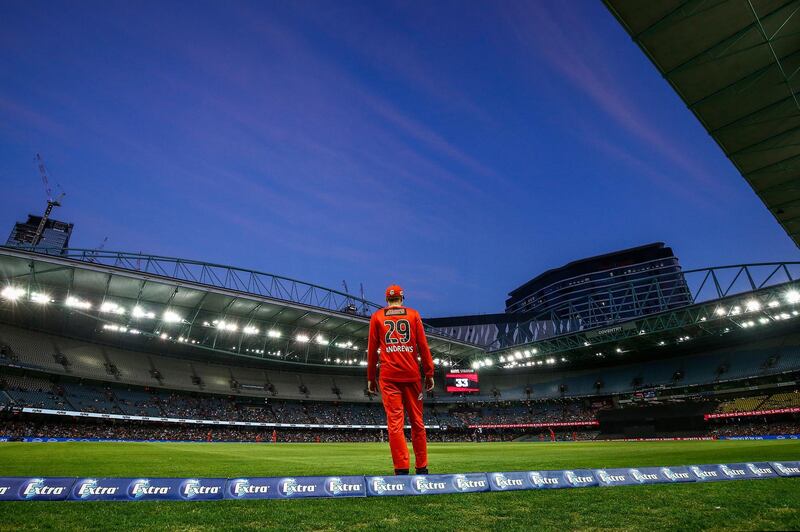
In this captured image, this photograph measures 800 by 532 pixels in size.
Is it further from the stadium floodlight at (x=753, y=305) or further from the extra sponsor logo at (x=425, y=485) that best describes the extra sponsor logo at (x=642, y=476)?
the stadium floodlight at (x=753, y=305)

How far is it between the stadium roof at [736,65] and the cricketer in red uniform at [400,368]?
10.1 metres

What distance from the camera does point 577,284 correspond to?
16475 centimetres

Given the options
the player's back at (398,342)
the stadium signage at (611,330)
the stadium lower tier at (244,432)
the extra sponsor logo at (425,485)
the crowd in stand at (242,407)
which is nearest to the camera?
the extra sponsor logo at (425,485)

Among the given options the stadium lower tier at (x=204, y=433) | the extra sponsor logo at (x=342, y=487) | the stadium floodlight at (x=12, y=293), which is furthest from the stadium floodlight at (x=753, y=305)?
the stadium floodlight at (x=12, y=293)

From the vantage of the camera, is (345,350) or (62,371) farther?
(345,350)

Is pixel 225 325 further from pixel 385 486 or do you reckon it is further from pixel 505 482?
pixel 505 482

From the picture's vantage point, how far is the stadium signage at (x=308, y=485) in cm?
404

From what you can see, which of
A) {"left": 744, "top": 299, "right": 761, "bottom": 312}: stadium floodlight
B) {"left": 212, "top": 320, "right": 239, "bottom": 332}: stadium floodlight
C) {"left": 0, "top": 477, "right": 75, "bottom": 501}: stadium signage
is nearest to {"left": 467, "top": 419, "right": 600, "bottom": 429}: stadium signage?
{"left": 744, "top": 299, "right": 761, "bottom": 312}: stadium floodlight

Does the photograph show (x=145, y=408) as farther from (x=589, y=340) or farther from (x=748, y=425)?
(x=748, y=425)

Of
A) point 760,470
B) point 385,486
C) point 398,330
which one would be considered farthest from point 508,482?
point 760,470

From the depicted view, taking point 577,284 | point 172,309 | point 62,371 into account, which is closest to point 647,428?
point 172,309

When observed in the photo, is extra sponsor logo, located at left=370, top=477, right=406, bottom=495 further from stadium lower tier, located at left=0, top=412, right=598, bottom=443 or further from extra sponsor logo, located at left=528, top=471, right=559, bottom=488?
stadium lower tier, located at left=0, top=412, right=598, bottom=443

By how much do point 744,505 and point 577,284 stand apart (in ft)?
573

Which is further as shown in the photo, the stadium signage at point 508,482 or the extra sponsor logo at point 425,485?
the stadium signage at point 508,482
